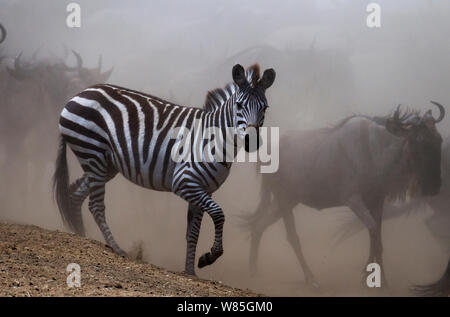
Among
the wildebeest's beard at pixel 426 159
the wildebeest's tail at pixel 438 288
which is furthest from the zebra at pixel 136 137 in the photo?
the wildebeest's tail at pixel 438 288

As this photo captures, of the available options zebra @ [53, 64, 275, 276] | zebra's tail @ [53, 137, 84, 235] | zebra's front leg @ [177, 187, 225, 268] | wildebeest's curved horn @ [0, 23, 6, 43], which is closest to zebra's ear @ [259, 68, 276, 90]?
zebra @ [53, 64, 275, 276]

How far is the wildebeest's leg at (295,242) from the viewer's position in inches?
243

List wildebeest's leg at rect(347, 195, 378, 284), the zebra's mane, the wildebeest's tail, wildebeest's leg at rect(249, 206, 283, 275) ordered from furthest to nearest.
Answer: wildebeest's leg at rect(249, 206, 283, 275)
wildebeest's leg at rect(347, 195, 378, 284)
the wildebeest's tail
the zebra's mane

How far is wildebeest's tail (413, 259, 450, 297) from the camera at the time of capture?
19.0 ft

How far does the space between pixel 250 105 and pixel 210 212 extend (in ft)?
3.22

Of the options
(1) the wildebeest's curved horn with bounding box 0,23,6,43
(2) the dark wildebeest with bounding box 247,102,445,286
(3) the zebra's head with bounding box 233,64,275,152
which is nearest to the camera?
(3) the zebra's head with bounding box 233,64,275,152

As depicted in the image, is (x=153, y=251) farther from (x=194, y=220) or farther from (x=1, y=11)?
(x=1, y=11)

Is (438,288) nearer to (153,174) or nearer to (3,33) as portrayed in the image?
(153,174)

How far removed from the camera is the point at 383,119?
6.34 metres

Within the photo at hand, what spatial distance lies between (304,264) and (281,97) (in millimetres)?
2010

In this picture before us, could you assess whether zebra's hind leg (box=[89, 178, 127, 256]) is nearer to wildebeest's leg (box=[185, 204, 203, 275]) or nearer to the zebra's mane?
wildebeest's leg (box=[185, 204, 203, 275])

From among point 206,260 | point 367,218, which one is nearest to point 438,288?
point 367,218

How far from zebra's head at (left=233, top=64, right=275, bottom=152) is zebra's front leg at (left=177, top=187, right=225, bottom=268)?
1.87ft

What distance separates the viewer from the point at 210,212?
478cm
